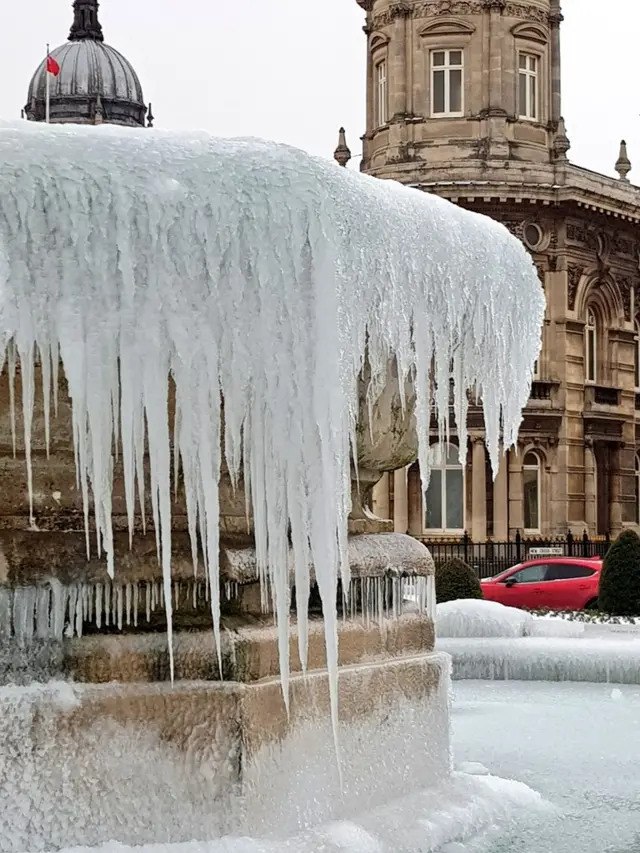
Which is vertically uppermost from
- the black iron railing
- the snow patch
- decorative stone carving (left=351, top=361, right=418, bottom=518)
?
decorative stone carving (left=351, top=361, right=418, bottom=518)

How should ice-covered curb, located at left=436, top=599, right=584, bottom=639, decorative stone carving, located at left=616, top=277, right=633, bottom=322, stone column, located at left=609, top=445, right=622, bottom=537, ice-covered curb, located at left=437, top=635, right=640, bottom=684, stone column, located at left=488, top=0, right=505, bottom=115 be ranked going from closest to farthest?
ice-covered curb, located at left=437, top=635, right=640, bottom=684
ice-covered curb, located at left=436, top=599, right=584, bottom=639
stone column, located at left=488, top=0, right=505, bottom=115
stone column, located at left=609, top=445, right=622, bottom=537
decorative stone carving, located at left=616, top=277, right=633, bottom=322

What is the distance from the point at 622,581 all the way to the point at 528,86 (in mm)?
20139

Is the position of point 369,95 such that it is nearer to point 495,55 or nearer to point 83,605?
point 495,55

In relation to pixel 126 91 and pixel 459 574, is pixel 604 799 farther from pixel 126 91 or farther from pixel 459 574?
pixel 126 91

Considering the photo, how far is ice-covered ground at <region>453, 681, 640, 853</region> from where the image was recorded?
6.49 m

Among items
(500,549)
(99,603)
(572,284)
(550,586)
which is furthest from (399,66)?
(99,603)

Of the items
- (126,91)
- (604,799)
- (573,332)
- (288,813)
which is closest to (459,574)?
(604,799)

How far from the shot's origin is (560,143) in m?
36.9

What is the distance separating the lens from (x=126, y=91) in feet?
191

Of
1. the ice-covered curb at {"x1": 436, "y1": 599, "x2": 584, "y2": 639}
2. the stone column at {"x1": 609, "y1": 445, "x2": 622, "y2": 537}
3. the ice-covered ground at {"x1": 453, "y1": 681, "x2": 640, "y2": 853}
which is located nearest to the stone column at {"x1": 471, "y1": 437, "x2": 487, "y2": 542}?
the stone column at {"x1": 609, "y1": 445, "x2": 622, "y2": 537}

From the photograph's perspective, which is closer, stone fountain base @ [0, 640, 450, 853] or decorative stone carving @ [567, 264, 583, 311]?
stone fountain base @ [0, 640, 450, 853]

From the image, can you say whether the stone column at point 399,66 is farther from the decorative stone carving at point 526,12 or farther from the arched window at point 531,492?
the arched window at point 531,492

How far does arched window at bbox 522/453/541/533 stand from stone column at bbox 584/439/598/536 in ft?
4.37

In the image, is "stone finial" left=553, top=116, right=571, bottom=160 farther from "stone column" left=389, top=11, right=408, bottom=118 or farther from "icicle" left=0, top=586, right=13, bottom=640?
"icicle" left=0, top=586, right=13, bottom=640
